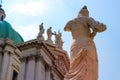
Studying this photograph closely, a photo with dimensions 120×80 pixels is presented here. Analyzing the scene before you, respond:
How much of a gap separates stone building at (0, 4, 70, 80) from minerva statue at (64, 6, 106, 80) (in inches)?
829

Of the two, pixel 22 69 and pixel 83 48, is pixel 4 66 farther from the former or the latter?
pixel 83 48

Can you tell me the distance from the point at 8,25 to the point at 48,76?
8.87 meters

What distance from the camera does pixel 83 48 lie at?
8133 mm

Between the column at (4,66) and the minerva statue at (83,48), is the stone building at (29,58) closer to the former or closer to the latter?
the column at (4,66)

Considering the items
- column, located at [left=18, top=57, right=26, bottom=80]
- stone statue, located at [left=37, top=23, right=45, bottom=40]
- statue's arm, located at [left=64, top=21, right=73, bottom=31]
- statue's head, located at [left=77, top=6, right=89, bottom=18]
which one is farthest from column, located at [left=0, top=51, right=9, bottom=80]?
statue's arm, located at [left=64, top=21, right=73, bottom=31]

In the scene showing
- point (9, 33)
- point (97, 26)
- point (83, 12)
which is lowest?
point (97, 26)

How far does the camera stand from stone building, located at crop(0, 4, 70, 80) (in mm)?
30016

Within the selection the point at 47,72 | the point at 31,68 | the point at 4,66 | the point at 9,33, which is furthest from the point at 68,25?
the point at 9,33

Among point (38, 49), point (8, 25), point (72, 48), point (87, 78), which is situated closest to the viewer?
point (87, 78)

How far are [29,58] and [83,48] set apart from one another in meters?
22.6

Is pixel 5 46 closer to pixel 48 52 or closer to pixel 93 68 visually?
pixel 48 52

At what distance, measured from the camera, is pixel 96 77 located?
792 centimetres

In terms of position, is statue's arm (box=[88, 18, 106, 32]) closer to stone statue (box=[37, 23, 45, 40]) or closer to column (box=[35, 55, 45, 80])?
column (box=[35, 55, 45, 80])

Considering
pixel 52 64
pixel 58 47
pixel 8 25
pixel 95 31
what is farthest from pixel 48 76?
pixel 95 31
